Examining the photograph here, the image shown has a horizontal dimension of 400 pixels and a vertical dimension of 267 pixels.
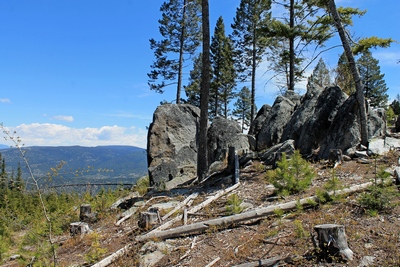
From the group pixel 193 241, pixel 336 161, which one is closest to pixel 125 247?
pixel 193 241

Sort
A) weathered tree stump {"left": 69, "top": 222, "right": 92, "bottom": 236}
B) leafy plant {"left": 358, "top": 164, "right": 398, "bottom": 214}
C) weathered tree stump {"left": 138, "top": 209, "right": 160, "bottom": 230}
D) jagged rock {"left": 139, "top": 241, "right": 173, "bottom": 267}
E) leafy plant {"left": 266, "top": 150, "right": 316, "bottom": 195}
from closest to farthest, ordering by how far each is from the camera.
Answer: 1. leafy plant {"left": 358, "top": 164, "right": 398, "bottom": 214}
2. jagged rock {"left": 139, "top": 241, "right": 173, "bottom": 267}
3. weathered tree stump {"left": 138, "top": 209, "right": 160, "bottom": 230}
4. leafy plant {"left": 266, "top": 150, "right": 316, "bottom": 195}
5. weathered tree stump {"left": 69, "top": 222, "right": 92, "bottom": 236}

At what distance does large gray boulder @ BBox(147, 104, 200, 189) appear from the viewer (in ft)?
47.1

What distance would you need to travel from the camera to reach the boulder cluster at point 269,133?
907 centimetres

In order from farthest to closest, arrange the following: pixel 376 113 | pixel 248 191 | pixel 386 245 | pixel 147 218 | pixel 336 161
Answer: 1. pixel 376 113
2. pixel 336 161
3. pixel 248 191
4. pixel 147 218
5. pixel 386 245

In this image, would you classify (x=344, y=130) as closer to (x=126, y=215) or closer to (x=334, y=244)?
(x=334, y=244)

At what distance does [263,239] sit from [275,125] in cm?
837

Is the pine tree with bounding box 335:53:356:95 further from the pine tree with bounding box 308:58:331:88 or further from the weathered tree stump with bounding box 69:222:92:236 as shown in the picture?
the weathered tree stump with bounding box 69:222:92:236

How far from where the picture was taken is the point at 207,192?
7867mm

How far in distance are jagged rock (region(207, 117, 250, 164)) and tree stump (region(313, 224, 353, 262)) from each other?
1006 centimetres

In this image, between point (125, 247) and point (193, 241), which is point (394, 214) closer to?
point (193, 241)

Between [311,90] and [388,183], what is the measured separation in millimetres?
7568

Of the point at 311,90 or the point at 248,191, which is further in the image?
the point at 311,90

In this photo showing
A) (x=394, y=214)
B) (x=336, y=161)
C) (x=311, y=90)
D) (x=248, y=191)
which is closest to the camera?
(x=394, y=214)

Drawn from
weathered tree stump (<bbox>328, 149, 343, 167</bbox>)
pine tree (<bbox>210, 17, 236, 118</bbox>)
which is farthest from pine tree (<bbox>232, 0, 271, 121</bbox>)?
weathered tree stump (<bbox>328, 149, 343, 167</bbox>)
